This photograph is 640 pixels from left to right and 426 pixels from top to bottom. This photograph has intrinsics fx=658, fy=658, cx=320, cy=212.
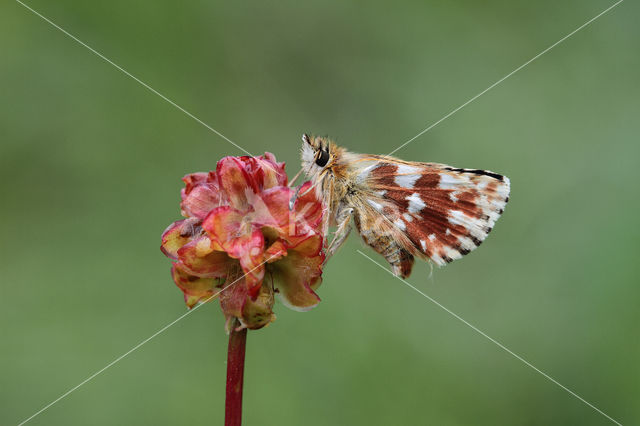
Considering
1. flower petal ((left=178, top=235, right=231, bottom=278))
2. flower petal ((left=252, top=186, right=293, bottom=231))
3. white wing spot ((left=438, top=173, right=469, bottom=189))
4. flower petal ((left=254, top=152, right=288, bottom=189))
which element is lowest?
flower petal ((left=178, top=235, right=231, bottom=278))

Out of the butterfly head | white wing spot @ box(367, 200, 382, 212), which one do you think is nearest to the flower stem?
the butterfly head

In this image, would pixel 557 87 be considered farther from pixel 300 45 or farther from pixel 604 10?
pixel 300 45

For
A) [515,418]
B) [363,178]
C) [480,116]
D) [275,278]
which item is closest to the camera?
[275,278]

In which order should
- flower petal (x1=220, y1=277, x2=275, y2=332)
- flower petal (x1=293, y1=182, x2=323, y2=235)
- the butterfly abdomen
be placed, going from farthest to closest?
the butterfly abdomen < flower petal (x1=293, y1=182, x2=323, y2=235) < flower petal (x1=220, y1=277, x2=275, y2=332)

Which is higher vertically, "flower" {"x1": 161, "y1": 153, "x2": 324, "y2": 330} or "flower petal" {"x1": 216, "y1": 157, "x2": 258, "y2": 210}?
"flower petal" {"x1": 216, "y1": 157, "x2": 258, "y2": 210}

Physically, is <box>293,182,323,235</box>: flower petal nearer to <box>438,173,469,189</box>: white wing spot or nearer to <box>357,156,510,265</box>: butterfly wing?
<box>357,156,510,265</box>: butterfly wing

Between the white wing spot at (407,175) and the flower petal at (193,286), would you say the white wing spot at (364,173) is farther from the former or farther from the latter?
the flower petal at (193,286)

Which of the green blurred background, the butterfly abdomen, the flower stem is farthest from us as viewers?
the green blurred background

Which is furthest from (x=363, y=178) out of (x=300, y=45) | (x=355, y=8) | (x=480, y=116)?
(x=355, y=8)
